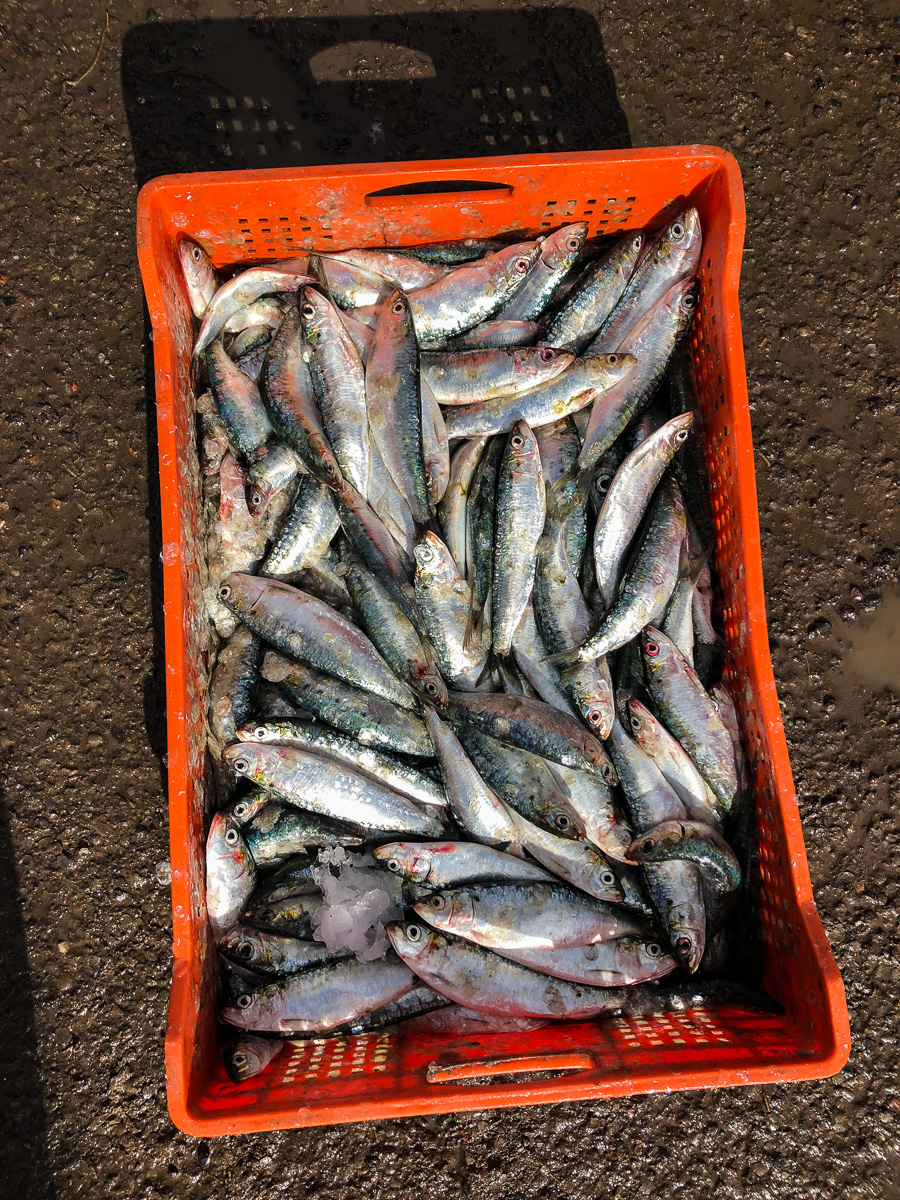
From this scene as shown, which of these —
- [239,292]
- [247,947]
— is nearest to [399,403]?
[239,292]

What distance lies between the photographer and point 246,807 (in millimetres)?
3365

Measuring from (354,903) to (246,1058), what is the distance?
695 mm

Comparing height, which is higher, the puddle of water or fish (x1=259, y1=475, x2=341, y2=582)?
fish (x1=259, y1=475, x2=341, y2=582)

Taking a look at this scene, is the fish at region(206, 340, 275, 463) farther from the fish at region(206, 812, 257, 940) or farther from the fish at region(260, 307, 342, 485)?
the fish at region(206, 812, 257, 940)

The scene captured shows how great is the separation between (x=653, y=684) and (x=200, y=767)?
2019 mm

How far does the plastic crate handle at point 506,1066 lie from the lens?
2.73 metres

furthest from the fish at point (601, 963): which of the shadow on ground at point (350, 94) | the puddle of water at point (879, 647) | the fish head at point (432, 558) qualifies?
the shadow on ground at point (350, 94)

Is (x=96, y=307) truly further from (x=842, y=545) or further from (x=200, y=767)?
(x=842, y=545)

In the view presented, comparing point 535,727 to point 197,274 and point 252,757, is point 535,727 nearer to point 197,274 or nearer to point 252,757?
point 252,757

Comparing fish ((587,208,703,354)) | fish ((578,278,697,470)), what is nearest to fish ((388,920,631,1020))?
fish ((578,278,697,470))

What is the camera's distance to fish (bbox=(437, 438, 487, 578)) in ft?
11.9

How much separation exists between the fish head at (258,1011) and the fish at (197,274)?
310 centimetres

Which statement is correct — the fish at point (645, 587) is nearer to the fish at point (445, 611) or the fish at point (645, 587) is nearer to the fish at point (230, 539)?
the fish at point (445, 611)

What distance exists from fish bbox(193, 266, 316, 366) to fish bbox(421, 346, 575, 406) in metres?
0.74
